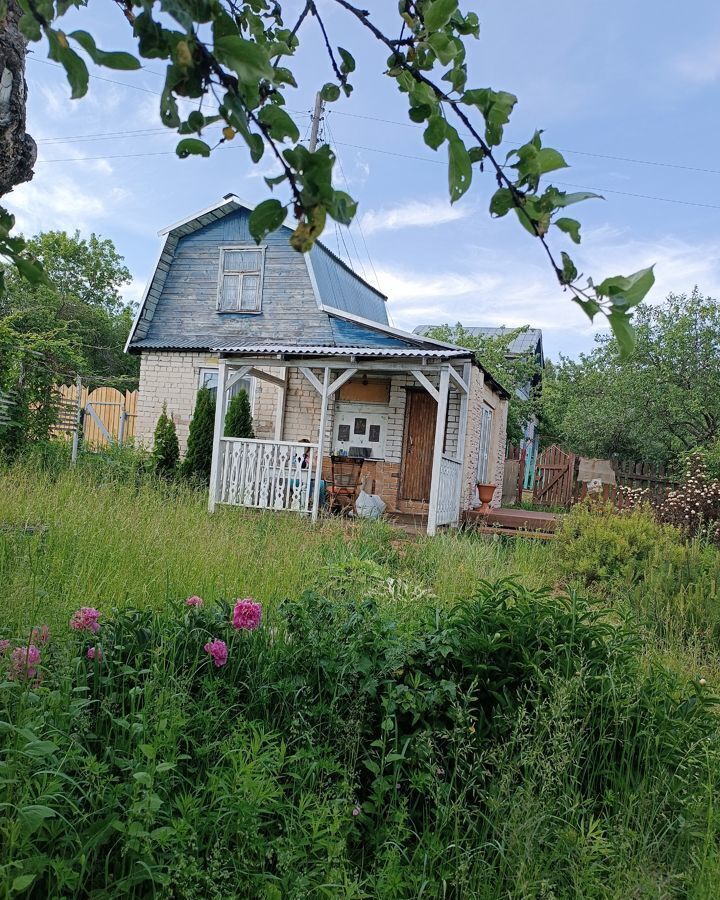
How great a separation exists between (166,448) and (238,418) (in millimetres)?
1493

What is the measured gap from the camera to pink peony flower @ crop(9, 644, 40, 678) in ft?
6.69

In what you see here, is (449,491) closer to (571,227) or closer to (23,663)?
(23,663)

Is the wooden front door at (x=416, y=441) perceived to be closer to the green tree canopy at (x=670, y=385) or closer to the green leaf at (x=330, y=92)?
the green tree canopy at (x=670, y=385)

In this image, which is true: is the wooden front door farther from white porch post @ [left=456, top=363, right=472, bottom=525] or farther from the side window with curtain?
the side window with curtain

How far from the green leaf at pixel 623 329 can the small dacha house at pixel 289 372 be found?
30.2ft

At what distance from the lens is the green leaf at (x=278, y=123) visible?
2.60 ft

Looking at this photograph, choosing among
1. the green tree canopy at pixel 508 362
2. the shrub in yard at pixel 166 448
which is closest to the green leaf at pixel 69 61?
the shrub in yard at pixel 166 448

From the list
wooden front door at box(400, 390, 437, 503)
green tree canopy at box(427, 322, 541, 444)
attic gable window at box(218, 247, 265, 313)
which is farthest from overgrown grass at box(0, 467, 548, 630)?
green tree canopy at box(427, 322, 541, 444)

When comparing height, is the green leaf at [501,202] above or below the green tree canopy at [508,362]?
below

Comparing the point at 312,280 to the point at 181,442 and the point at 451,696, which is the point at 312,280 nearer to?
the point at 181,442

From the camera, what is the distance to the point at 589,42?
7.23ft

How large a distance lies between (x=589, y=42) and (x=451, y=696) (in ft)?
7.66

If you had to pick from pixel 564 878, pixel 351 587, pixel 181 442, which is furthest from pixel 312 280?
pixel 564 878

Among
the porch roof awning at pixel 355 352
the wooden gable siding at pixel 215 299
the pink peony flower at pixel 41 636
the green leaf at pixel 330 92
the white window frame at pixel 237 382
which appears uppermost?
the wooden gable siding at pixel 215 299
